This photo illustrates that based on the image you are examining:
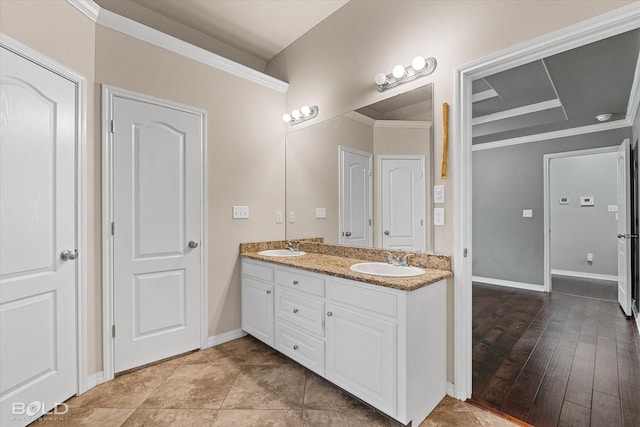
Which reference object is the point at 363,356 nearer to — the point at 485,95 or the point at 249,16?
the point at 249,16

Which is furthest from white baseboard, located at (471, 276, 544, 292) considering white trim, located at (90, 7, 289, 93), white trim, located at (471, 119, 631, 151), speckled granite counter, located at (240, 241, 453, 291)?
white trim, located at (90, 7, 289, 93)

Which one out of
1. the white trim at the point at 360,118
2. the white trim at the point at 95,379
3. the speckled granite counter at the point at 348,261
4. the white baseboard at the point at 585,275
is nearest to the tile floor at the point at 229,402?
the white trim at the point at 95,379

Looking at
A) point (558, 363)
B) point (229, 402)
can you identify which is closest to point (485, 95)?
point (558, 363)

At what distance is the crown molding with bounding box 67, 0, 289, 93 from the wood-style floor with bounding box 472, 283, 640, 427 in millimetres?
3032

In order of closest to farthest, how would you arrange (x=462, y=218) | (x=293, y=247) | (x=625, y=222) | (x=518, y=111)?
1. (x=462, y=218)
2. (x=293, y=247)
3. (x=625, y=222)
4. (x=518, y=111)

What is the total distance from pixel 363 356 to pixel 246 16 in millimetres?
Answer: 2831

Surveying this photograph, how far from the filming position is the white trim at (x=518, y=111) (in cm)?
354

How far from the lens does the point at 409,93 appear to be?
2102mm

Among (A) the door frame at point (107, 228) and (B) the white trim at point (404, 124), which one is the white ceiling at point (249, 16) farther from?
(B) the white trim at point (404, 124)

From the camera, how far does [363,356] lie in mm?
1722

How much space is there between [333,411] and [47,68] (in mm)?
2556

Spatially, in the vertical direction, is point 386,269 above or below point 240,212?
below

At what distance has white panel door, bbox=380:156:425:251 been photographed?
207cm

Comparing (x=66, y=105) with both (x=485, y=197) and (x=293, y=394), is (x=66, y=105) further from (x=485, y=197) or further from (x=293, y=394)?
(x=485, y=197)
